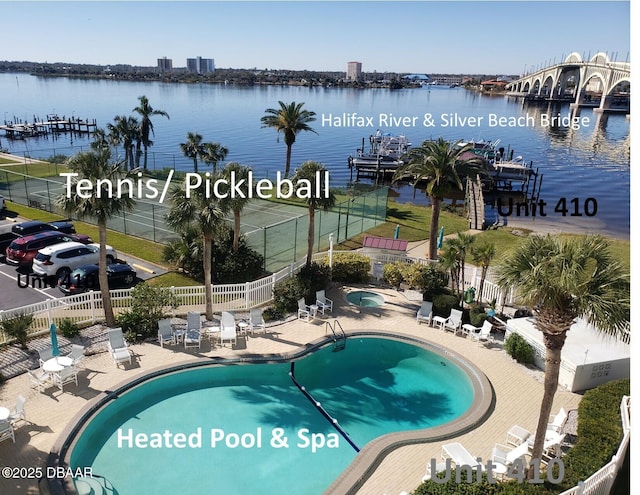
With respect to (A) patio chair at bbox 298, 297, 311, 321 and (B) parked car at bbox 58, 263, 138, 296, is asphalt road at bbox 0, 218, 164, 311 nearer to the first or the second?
(B) parked car at bbox 58, 263, 138, 296

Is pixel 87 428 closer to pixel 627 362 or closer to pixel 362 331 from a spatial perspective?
pixel 362 331

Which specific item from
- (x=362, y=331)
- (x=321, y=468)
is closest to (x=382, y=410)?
(x=321, y=468)

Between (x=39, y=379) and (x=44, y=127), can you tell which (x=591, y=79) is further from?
(x=39, y=379)

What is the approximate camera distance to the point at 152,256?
26.2 meters

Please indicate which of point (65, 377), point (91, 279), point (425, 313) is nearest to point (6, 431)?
point (65, 377)

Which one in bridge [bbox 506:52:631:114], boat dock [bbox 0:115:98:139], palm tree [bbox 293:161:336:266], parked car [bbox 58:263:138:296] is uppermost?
bridge [bbox 506:52:631:114]

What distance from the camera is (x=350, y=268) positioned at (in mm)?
23703

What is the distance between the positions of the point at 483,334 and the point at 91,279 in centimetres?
1673

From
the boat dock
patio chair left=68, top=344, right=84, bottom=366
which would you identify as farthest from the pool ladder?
the boat dock

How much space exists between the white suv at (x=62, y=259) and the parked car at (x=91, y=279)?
519mm

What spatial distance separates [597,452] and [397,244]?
15.3m

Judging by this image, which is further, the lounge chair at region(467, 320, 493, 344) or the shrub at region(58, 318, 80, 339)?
the lounge chair at region(467, 320, 493, 344)

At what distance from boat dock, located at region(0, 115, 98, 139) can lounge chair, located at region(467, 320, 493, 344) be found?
309 ft

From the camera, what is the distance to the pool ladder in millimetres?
18703
